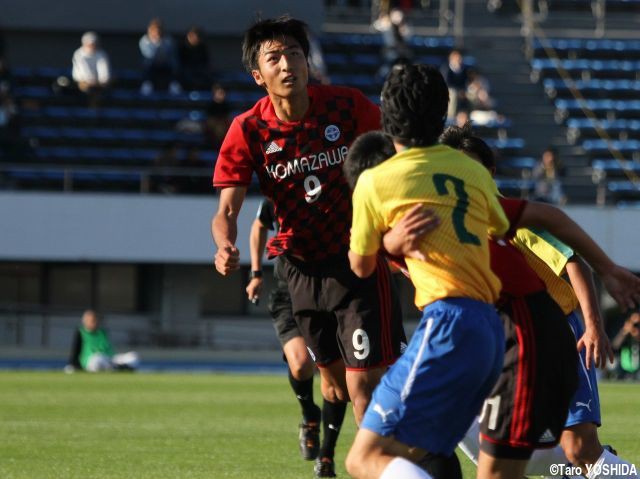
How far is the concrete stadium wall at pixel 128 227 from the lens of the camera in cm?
2603

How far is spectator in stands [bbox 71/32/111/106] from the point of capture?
2789cm

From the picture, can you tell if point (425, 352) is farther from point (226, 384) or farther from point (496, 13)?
point (496, 13)

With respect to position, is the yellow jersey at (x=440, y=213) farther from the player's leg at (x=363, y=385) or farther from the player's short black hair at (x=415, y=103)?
the player's leg at (x=363, y=385)

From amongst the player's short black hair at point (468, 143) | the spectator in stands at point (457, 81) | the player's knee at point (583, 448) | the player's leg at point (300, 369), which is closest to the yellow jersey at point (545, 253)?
the player's short black hair at point (468, 143)

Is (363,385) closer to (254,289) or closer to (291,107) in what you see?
(291,107)

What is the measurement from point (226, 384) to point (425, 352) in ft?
49.6

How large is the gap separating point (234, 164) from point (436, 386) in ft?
9.44

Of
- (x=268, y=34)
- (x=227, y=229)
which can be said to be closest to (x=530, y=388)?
(x=227, y=229)

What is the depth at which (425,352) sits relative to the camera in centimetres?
516

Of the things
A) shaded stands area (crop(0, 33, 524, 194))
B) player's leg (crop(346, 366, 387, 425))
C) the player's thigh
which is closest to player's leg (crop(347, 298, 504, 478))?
player's leg (crop(346, 366, 387, 425))

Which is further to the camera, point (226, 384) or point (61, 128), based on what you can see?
point (61, 128)

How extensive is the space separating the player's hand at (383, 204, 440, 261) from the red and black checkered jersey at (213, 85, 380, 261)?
8.45 feet

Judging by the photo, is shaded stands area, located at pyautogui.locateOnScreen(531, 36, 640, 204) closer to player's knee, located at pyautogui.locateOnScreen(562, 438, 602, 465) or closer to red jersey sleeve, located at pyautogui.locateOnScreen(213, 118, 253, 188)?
red jersey sleeve, located at pyautogui.locateOnScreen(213, 118, 253, 188)

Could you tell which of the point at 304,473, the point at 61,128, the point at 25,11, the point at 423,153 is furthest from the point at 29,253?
the point at 423,153
